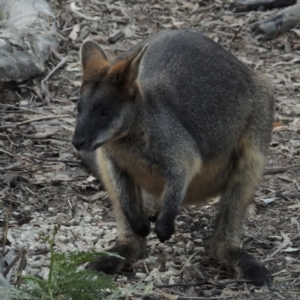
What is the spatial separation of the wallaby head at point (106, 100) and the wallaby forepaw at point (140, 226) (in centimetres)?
59

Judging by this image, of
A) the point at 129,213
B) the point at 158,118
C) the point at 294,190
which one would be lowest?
the point at 294,190

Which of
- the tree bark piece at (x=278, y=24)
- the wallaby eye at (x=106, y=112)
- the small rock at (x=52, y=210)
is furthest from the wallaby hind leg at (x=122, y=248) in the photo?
the tree bark piece at (x=278, y=24)

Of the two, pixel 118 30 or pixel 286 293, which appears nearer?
pixel 286 293

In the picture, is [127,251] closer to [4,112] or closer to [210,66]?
[210,66]

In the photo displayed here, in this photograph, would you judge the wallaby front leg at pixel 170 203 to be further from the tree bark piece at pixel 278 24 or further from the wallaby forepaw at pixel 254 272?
the tree bark piece at pixel 278 24

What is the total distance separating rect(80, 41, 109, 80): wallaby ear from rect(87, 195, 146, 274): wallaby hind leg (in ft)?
3.00

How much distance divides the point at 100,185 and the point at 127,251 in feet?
3.86

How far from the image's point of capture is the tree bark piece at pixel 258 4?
1024 cm

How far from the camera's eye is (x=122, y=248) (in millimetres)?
5543

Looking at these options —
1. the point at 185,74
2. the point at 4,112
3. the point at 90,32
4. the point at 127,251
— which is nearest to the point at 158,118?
Answer: the point at 185,74

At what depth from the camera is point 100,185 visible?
21.7 ft

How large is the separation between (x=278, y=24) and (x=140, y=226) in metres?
4.82

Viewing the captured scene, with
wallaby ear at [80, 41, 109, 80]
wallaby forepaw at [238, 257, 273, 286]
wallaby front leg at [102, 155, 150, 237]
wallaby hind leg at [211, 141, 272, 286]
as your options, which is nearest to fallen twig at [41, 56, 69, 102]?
wallaby ear at [80, 41, 109, 80]

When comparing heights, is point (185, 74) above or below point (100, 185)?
above
